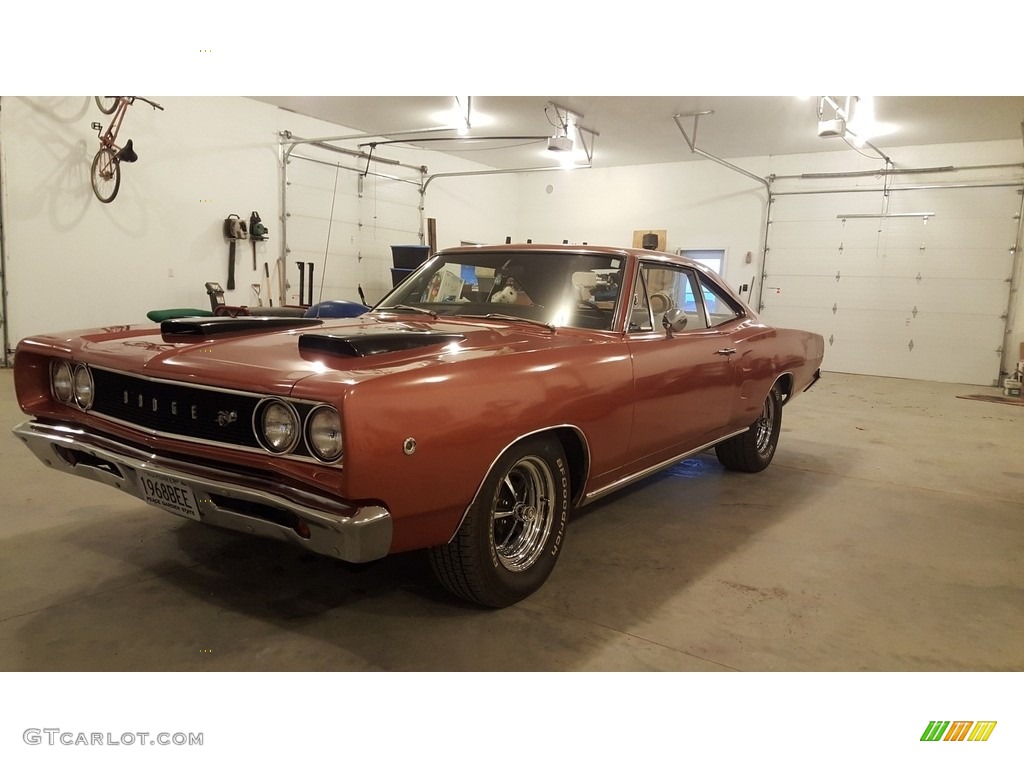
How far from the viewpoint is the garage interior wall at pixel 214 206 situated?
8.03m

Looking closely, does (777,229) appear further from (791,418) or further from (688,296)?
(688,296)

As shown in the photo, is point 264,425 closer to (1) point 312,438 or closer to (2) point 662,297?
(1) point 312,438

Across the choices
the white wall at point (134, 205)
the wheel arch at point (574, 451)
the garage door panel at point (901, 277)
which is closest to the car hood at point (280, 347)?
the wheel arch at point (574, 451)

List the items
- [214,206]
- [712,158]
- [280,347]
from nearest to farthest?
[280,347], [214,206], [712,158]

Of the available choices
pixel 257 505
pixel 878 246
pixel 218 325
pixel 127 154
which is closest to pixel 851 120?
pixel 878 246

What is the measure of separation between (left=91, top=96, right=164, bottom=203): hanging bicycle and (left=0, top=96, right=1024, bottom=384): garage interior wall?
151 millimetres

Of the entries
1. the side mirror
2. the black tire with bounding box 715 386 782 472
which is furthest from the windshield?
the black tire with bounding box 715 386 782 472

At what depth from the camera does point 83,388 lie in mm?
2539

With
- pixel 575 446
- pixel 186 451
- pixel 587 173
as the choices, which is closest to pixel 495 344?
pixel 575 446

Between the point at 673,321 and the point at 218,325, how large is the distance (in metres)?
2.10

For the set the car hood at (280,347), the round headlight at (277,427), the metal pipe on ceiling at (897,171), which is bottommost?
the round headlight at (277,427)

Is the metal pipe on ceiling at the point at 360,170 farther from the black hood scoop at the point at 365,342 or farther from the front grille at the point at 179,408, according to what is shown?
the black hood scoop at the point at 365,342

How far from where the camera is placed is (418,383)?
1.97 m

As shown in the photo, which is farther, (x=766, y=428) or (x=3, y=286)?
(x=3, y=286)
